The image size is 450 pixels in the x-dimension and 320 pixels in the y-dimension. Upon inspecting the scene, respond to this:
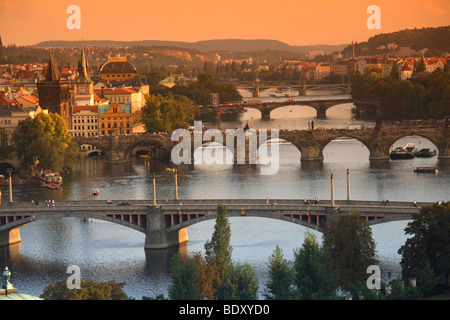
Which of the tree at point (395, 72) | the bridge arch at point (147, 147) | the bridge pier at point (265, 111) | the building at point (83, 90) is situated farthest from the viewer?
the tree at point (395, 72)

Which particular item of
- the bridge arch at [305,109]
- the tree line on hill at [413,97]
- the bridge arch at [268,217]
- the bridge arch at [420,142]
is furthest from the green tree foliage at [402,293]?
the bridge arch at [305,109]

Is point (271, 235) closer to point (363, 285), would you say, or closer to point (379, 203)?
point (379, 203)

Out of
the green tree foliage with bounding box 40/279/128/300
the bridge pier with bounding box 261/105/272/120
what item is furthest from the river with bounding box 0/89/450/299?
the bridge pier with bounding box 261/105/272/120

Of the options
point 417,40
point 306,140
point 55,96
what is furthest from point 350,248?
point 417,40

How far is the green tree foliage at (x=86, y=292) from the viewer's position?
23609mm

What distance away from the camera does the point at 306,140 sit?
175ft

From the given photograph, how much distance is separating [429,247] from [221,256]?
4.55 meters

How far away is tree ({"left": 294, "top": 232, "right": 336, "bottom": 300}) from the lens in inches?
967

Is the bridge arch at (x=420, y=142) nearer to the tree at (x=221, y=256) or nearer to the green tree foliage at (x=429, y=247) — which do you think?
the tree at (x=221, y=256)

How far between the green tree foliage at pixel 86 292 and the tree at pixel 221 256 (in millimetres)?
2109

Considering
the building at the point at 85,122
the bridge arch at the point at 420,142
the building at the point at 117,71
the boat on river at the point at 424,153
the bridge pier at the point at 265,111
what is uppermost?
the building at the point at 117,71

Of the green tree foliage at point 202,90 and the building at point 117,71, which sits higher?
the building at point 117,71

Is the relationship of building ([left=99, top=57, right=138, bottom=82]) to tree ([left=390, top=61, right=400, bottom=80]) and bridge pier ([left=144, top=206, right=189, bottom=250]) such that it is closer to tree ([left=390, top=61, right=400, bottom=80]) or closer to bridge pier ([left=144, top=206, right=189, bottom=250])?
tree ([left=390, top=61, right=400, bottom=80])

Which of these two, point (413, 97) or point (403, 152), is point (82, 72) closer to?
point (413, 97)
